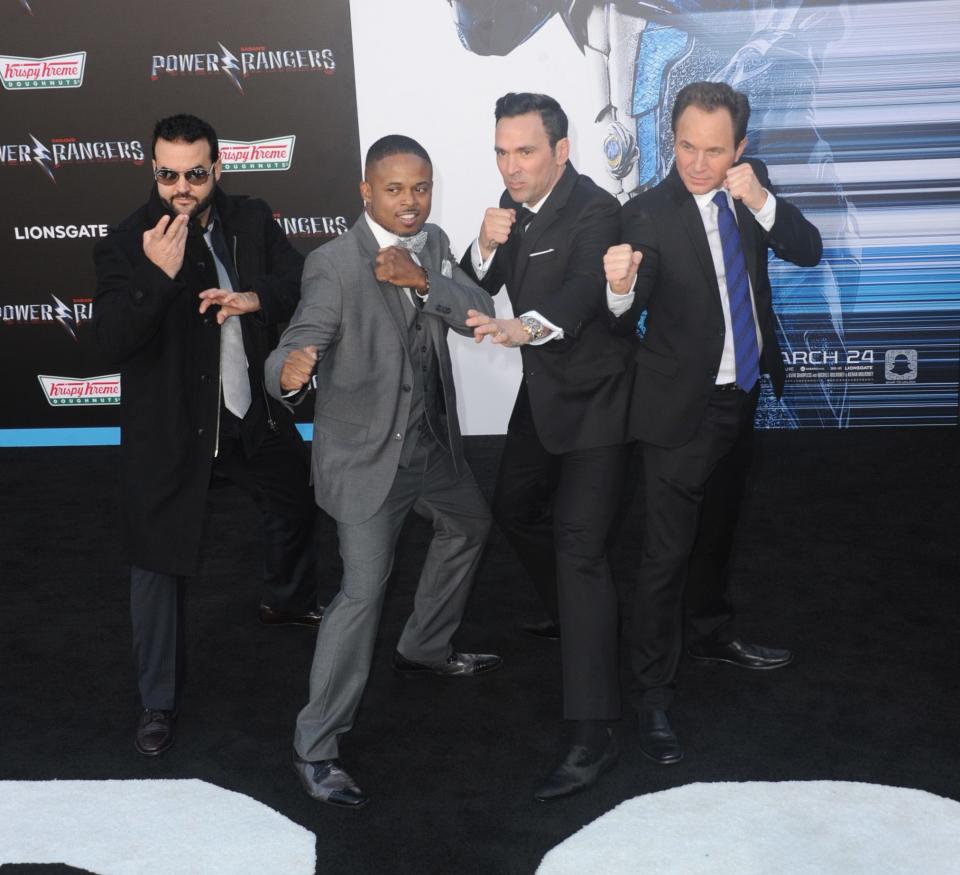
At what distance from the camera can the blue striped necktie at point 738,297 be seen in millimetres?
3305

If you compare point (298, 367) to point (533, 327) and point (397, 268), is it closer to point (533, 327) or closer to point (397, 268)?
point (397, 268)

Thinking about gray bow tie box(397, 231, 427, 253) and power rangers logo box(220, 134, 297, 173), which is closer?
gray bow tie box(397, 231, 427, 253)

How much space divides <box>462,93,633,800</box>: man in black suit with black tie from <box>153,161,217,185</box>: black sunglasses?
2.70 ft

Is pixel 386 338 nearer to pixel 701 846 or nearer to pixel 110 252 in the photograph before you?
pixel 110 252

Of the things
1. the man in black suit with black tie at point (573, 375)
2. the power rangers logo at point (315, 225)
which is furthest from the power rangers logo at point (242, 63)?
the man in black suit with black tie at point (573, 375)

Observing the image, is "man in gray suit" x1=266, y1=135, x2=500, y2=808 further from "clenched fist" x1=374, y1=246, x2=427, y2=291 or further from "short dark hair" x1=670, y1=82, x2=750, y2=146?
"short dark hair" x1=670, y1=82, x2=750, y2=146

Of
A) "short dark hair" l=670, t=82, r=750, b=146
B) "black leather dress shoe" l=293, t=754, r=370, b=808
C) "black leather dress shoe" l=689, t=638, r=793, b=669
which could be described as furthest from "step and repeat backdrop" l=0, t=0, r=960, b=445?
"black leather dress shoe" l=293, t=754, r=370, b=808

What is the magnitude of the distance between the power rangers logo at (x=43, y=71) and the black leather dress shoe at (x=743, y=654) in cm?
505

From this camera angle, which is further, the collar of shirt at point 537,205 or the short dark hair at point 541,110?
the collar of shirt at point 537,205

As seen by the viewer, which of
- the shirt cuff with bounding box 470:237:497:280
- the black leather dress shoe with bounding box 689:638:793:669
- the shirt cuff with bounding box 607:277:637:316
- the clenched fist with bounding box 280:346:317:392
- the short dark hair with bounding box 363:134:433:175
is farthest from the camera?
the black leather dress shoe with bounding box 689:638:793:669

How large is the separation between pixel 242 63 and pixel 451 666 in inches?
168

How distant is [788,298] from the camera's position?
261 inches

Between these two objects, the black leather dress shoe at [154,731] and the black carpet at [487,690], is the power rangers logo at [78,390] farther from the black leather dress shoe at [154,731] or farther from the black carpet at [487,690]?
the black leather dress shoe at [154,731]

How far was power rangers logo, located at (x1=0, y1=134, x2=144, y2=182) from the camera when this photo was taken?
6.81 metres
